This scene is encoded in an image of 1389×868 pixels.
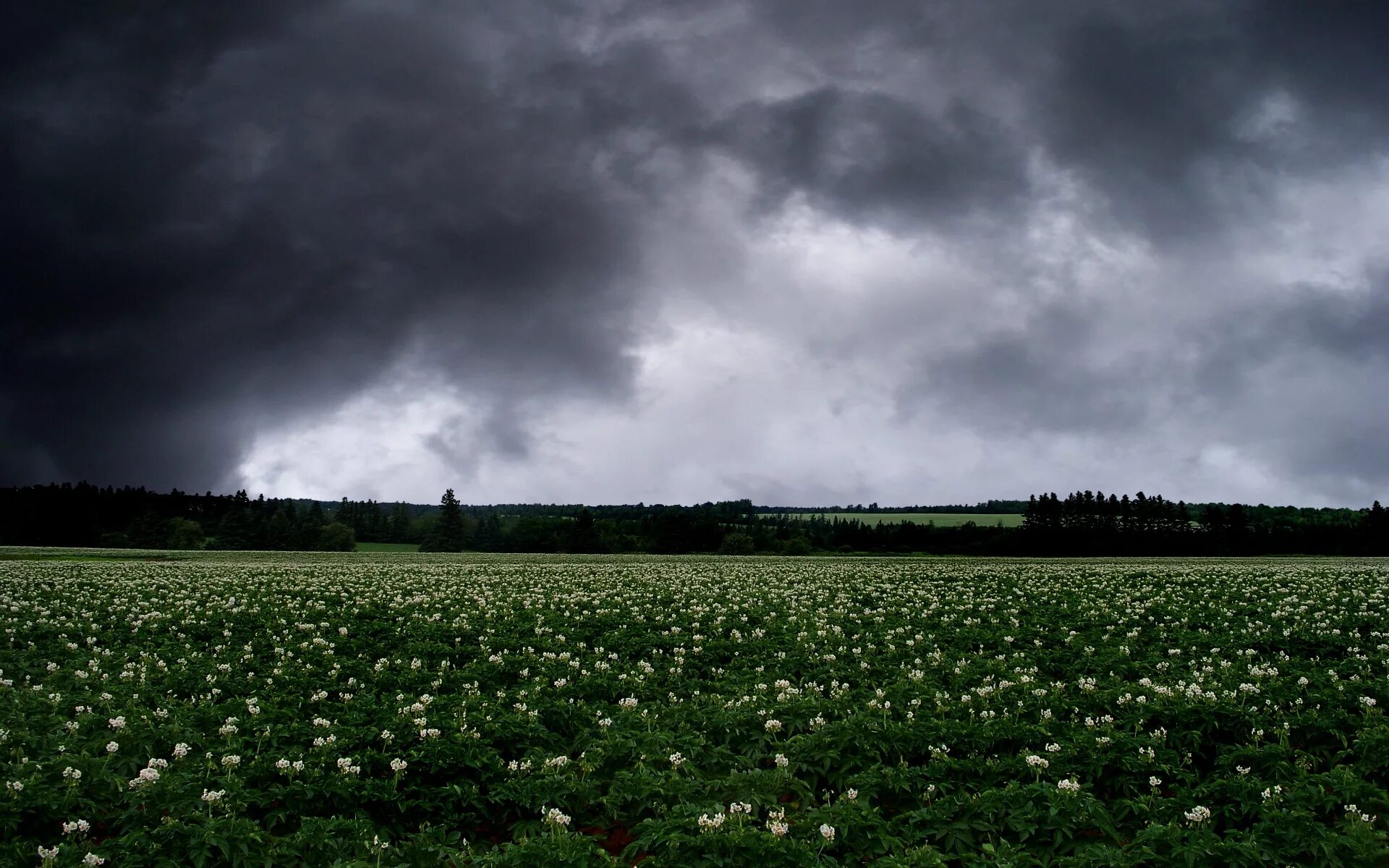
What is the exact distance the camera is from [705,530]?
129 m

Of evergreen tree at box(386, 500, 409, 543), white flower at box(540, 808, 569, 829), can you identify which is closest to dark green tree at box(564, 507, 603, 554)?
evergreen tree at box(386, 500, 409, 543)

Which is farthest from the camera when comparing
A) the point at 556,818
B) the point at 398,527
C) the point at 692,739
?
the point at 398,527

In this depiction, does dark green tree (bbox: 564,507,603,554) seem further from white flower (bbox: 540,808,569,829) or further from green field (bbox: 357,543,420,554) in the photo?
white flower (bbox: 540,808,569,829)

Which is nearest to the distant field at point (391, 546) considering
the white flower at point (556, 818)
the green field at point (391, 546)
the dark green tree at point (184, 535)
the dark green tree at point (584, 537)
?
the green field at point (391, 546)

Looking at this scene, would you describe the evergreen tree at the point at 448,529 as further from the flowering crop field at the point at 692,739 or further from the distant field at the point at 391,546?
the flowering crop field at the point at 692,739

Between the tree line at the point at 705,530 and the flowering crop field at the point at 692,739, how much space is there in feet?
318

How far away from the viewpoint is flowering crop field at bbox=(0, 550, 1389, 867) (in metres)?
7.57

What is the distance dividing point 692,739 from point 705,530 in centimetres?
11932

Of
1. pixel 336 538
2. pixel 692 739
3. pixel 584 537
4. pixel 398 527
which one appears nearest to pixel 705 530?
pixel 584 537

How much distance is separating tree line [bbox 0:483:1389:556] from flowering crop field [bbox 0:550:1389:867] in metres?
97.0

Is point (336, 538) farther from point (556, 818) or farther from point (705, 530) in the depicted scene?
point (556, 818)

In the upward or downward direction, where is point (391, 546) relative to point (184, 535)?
downward

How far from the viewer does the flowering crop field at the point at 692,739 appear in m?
7.57

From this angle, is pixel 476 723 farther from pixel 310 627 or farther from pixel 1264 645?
pixel 1264 645
